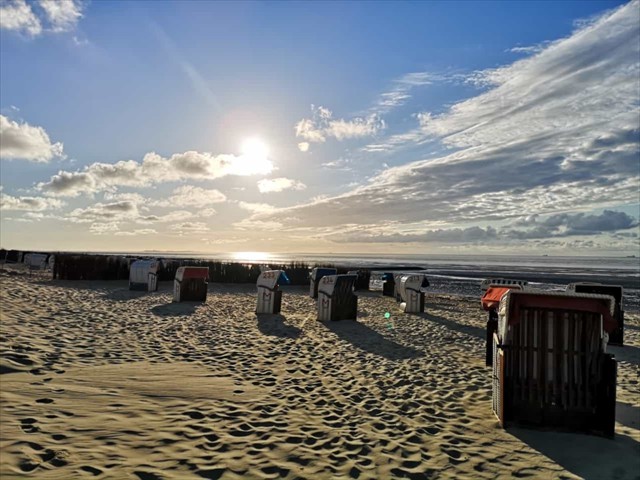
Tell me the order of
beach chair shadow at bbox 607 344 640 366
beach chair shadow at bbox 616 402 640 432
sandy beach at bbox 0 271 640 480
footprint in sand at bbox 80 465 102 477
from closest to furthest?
1. footprint in sand at bbox 80 465 102 477
2. sandy beach at bbox 0 271 640 480
3. beach chair shadow at bbox 616 402 640 432
4. beach chair shadow at bbox 607 344 640 366

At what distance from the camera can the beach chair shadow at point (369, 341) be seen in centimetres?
870

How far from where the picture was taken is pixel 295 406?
Result: 532 centimetres

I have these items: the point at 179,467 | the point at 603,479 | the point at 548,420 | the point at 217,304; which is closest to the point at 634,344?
the point at 548,420

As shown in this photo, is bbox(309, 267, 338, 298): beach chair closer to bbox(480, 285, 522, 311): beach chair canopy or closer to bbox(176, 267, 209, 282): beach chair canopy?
bbox(176, 267, 209, 282): beach chair canopy

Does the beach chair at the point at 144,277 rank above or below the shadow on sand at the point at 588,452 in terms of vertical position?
above

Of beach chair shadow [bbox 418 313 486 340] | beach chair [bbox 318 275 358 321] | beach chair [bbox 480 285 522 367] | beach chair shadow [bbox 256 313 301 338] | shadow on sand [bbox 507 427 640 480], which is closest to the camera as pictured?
shadow on sand [bbox 507 427 640 480]

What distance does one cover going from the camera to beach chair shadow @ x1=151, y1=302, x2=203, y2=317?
41.2 ft

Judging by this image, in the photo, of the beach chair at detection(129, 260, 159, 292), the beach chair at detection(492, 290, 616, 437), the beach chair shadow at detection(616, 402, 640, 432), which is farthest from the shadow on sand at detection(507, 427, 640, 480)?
the beach chair at detection(129, 260, 159, 292)

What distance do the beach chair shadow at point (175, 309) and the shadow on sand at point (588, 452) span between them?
33.8ft

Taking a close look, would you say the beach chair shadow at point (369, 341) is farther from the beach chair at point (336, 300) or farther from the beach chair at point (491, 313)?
the beach chair at point (491, 313)

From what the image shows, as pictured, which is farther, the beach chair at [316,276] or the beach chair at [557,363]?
the beach chair at [316,276]

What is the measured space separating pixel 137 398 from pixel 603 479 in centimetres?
514

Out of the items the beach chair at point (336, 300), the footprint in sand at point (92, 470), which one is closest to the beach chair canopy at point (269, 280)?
the beach chair at point (336, 300)

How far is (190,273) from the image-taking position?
15.9 metres
